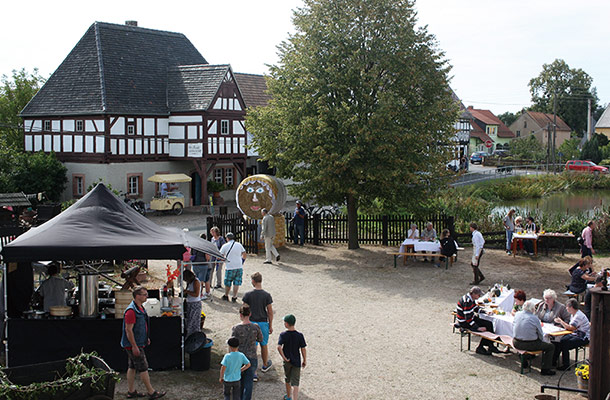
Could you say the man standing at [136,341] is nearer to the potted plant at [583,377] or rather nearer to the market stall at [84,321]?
the market stall at [84,321]

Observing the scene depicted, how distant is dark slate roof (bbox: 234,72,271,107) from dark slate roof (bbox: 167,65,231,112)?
6.25 metres

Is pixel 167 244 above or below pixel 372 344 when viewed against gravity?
above

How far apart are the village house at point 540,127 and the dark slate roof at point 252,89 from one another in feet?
196

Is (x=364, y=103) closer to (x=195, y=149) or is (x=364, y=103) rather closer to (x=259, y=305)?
(x=259, y=305)

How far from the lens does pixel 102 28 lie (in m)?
36.9

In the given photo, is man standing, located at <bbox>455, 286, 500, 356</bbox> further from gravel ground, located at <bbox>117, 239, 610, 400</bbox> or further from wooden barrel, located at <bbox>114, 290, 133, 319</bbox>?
wooden barrel, located at <bbox>114, 290, 133, 319</bbox>

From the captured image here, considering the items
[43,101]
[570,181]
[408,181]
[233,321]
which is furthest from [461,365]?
[570,181]

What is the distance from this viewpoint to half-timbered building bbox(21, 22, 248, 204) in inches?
1358

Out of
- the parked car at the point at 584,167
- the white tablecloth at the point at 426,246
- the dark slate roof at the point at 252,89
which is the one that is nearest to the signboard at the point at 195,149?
the dark slate roof at the point at 252,89

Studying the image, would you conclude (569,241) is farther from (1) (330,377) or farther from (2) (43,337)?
(2) (43,337)

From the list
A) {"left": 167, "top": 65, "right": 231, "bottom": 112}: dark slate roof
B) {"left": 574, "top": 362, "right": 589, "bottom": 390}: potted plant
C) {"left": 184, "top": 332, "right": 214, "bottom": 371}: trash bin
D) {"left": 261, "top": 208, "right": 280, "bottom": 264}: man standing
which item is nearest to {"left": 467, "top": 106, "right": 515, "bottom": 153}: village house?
{"left": 167, "top": 65, "right": 231, "bottom": 112}: dark slate roof

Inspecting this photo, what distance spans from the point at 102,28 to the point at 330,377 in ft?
104

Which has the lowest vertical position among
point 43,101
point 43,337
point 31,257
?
point 43,337

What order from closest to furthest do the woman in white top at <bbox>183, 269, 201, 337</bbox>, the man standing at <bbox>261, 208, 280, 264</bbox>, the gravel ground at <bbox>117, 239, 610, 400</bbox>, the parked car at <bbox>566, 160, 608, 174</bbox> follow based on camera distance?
the gravel ground at <bbox>117, 239, 610, 400</bbox>, the woman in white top at <bbox>183, 269, 201, 337</bbox>, the man standing at <bbox>261, 208, 280, 264</bbox>, the parked car at <bbox>566, 160, 608, 174</bbox>
